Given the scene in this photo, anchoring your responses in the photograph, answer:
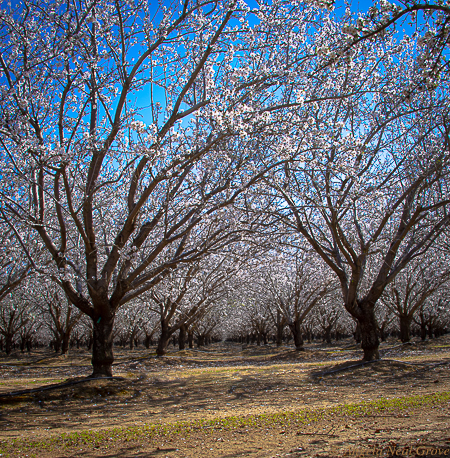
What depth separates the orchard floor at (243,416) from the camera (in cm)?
503

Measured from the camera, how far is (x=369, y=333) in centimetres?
1317

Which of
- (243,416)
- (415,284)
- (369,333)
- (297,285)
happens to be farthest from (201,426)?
(415,284)

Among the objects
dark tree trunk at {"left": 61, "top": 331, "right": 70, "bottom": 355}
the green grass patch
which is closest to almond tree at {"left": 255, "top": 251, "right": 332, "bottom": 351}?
dark tree trunk at {"left": 61, "top": 331, "right": 70, "bottom": 355}

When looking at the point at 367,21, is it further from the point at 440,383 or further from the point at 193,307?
the point at 193,307

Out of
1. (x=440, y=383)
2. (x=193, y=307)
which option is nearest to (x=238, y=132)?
(x=440, y=383)

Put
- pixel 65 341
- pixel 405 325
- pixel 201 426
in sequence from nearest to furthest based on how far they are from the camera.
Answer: pixel 201 426 → pixel 405 325 → pixel 65 341

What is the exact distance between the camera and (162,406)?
351 inches

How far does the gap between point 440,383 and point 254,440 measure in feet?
22.7

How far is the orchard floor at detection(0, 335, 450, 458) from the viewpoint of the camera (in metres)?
5.03

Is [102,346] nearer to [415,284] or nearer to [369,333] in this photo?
[369,333]

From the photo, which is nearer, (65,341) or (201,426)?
(201,426)

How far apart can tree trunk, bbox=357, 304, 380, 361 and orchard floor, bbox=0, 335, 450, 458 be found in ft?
1.88

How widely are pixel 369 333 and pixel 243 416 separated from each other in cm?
765

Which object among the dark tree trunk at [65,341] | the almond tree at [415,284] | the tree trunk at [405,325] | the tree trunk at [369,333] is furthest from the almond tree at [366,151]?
the dark tree trunk at [65,341]
